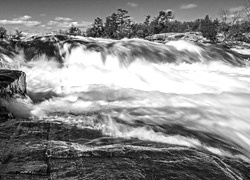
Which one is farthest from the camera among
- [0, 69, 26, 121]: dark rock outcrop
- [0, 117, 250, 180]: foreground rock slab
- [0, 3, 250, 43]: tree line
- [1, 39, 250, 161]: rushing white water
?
[0, 3, 250, 43]: tree line

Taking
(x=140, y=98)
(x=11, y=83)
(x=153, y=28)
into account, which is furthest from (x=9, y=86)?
(x=153, y=28)

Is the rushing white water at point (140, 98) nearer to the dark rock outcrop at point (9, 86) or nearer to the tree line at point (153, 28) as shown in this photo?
the dark rock outcrop at point (9, 86)

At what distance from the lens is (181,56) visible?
1285 centimetres

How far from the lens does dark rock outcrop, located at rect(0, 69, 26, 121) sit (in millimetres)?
3622

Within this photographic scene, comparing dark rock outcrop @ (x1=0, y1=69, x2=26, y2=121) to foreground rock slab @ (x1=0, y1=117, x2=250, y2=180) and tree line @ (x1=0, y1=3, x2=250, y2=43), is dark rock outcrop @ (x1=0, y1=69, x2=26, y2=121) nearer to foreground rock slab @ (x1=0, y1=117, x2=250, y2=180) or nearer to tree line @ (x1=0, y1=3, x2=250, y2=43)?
foreground rock slab @ (x1=0, y1=117, x2=250, y2=180)

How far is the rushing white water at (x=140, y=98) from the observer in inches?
154

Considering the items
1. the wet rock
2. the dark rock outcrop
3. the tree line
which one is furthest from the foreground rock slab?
the tree line

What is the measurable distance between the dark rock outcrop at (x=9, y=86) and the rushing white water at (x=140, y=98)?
214 mm

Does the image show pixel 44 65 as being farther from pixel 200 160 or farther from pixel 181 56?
pixel 200 160

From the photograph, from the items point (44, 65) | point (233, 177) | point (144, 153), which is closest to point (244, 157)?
point (233, 177)

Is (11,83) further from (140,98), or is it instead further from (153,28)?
(153,28)

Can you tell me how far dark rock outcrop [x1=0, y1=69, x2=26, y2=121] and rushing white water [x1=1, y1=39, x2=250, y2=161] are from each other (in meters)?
0.21

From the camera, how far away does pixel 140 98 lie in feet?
19.7

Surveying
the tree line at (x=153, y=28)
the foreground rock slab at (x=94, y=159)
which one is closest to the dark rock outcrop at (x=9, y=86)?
the foreground rock slab at (x=94, y=159)
